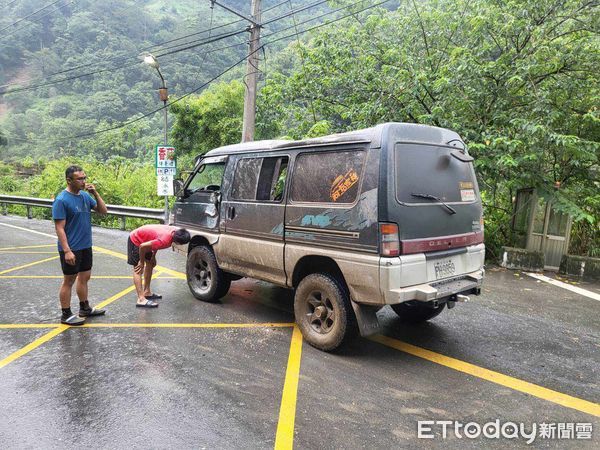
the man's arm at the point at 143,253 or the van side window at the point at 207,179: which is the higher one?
the van side window at the point at 207,179

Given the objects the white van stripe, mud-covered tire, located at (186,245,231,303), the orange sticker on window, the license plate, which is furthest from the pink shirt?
the white van stripe

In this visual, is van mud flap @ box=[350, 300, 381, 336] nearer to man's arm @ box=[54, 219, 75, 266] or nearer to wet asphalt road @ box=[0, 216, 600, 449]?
wet asphalt road @ box=[0, 216, 600, 449]

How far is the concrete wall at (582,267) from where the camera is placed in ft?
25.7

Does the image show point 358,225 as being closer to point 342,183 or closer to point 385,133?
point 342,183

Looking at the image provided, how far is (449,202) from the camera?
3883 mm

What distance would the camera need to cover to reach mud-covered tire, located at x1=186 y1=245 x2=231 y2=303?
526cm

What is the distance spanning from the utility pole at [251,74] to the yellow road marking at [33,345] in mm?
7103

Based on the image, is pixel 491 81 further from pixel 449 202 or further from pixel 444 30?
pixel 449 202

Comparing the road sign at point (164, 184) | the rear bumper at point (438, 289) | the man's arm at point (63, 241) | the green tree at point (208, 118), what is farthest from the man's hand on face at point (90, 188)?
the green tree at point (208, 118)

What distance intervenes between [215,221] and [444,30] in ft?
28.4

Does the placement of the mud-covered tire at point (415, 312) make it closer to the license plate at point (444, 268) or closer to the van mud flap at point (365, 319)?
the license plate at point (444, 268)

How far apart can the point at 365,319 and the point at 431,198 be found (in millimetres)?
1292

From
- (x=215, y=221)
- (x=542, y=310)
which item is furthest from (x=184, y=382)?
(x=542, y=310)

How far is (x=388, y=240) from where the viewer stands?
338cm
